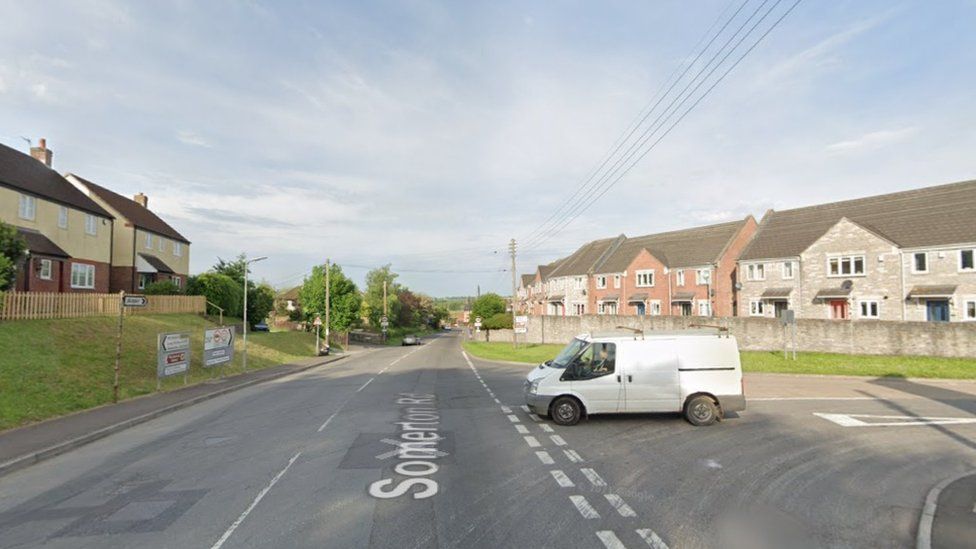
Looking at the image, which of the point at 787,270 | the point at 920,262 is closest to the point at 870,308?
the point at 920,262

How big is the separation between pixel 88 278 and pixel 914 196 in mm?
57692

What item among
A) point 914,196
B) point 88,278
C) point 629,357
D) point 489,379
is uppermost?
point 914,196

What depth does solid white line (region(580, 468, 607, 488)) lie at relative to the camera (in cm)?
730

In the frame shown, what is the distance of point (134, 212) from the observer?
44.0 metres

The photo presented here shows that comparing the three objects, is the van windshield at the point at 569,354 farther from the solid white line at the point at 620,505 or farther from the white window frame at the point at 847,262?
the white window frame at the point at 847,262

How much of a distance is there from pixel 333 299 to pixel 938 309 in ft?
172

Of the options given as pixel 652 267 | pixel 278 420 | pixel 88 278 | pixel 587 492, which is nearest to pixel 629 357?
pixel 587 492

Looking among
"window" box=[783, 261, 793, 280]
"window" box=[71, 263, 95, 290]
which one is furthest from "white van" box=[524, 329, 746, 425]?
"window" box=[71, 263, 95, 290]

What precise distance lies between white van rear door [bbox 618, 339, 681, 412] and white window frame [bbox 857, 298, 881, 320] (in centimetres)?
3194

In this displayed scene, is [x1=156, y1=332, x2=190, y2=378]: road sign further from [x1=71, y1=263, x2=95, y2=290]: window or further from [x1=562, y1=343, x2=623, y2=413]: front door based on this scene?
[x1=71, y1=263, x2=95, y2=290]: window

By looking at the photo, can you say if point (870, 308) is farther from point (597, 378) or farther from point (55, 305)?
point (55, 305)

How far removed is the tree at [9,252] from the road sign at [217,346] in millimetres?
7094

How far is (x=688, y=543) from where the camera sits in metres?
5.37

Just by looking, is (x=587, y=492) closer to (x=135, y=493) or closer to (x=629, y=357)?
(x=629, y=357)
